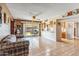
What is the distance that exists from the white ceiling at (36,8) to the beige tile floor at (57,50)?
2.16ft

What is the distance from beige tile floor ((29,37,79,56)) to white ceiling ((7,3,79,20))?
66 centimetres

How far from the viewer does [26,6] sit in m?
2.66

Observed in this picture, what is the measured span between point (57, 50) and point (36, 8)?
0.99 metres

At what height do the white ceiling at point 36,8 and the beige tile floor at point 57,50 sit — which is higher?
the white ceiling at point 36,8

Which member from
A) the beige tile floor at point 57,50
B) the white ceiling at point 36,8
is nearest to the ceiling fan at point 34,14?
the white ceiling at point 36,8

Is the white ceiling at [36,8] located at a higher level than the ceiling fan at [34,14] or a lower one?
higher

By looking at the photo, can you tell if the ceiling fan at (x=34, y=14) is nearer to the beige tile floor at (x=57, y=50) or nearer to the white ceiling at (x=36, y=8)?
the white ceiling at (x=36, y=8)

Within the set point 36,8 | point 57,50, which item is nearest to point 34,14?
point 36,8

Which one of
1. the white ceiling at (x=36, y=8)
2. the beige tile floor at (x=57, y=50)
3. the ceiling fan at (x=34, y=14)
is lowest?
the beige tile floor at (x=57, y=50)

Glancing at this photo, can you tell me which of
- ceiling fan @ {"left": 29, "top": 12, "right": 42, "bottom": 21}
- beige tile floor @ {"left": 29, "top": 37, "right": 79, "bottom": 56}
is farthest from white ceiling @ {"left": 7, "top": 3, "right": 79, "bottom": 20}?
beige tile floor @ {"left": 29, "top": 37, "right": 79, "bottom": 56}

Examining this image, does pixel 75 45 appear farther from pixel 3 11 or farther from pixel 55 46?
pixel 3 11

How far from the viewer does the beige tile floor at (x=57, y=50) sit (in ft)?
8.78

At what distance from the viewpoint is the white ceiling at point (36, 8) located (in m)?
2.66

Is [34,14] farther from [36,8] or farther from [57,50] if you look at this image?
[57,50]
